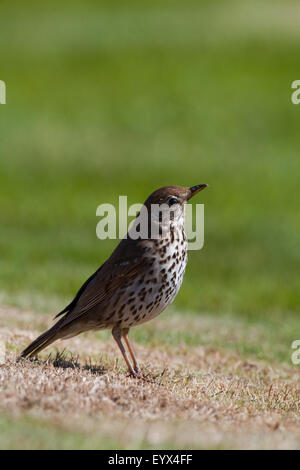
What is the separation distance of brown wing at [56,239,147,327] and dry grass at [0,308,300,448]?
1.68ft

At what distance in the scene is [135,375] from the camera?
7.11 metres

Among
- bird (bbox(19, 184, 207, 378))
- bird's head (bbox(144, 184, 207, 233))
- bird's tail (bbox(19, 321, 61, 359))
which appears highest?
bird's head (bbox(144, 184, 207, 233))

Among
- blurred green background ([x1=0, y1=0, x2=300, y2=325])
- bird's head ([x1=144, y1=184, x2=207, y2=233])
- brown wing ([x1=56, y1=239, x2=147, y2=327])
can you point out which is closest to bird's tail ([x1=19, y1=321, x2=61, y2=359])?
brown wing ([x1=56, y1=239, x2=147, y2=327])

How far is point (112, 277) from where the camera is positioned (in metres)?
7.34

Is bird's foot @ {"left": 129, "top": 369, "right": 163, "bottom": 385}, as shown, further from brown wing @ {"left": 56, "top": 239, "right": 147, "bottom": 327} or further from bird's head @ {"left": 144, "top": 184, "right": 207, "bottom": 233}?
bird's head @ {"left": 144, "top": 184, "right": 207, "bottom": 233}

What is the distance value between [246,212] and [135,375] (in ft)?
44.5

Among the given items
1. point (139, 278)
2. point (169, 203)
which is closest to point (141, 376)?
point (139, 278)

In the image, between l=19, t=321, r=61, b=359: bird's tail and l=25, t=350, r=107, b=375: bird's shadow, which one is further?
l=19, t=321, r=61, b=359: bird's tail

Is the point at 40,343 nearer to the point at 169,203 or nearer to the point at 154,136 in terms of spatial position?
the point at 169,203

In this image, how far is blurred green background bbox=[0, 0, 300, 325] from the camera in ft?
52.0

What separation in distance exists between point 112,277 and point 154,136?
18306 mm

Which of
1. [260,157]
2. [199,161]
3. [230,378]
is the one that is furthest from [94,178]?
[230,378]

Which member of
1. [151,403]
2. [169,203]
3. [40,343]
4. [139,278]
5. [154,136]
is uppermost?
[154,136]

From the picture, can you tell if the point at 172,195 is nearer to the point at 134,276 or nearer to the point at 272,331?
the point at 134,276
